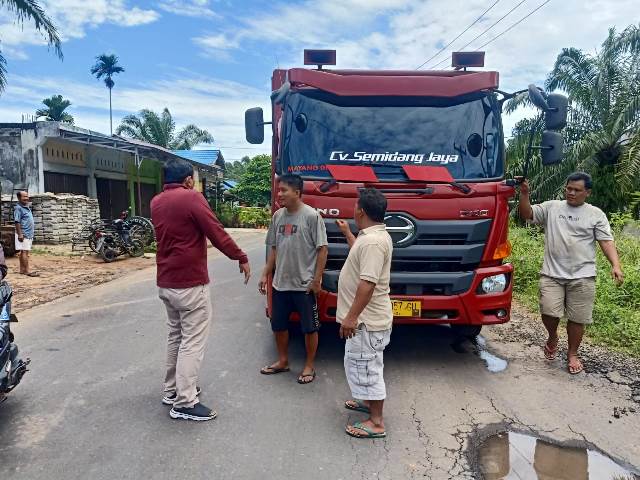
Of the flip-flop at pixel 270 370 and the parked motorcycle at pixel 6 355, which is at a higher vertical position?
the parked motorcycle at pixel 6 355

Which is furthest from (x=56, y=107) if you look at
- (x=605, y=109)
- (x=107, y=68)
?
(x=605, y=109)

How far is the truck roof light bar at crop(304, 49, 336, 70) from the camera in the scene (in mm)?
4891

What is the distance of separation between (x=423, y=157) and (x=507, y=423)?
222cm

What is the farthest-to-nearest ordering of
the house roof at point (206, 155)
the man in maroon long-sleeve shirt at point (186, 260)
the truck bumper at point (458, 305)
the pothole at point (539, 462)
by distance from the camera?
the house roof at point (206, 155), the truck bumper at point (458, 305), the man in maroon long-sleeve shirt at point (186, 260), the pothole at point (539, 462)

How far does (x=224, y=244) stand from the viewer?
3.48 m

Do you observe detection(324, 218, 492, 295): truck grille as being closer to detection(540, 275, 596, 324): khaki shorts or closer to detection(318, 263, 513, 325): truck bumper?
detection(318, 263, 513, 325): truck bumper

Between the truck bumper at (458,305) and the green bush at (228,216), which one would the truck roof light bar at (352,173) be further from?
the green bush at (228,216)

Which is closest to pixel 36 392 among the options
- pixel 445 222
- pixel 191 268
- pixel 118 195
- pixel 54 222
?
pixel 191 268

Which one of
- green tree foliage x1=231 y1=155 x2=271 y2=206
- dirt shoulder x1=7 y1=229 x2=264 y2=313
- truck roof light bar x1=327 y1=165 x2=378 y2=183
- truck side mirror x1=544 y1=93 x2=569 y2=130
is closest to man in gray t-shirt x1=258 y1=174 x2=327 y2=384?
truck roof light bar x1=327 y1=165 x2=378 y2=183

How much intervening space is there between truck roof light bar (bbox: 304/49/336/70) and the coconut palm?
10926 mm

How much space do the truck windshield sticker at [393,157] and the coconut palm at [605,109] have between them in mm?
11205

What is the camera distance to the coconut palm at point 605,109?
1445 cm

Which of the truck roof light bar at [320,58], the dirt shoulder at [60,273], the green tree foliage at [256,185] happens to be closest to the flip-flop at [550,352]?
the truck roof light bar at [320,58]

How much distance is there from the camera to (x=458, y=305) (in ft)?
13.9
